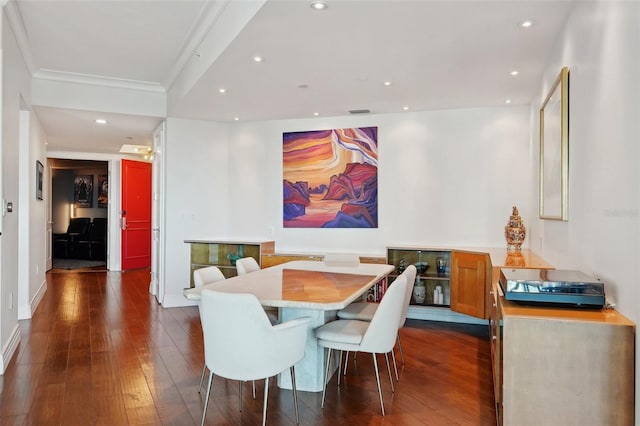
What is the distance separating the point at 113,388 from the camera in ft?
10.1

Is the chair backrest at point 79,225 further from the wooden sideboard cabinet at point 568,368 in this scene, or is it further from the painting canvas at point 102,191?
the wooden sideboard cabinet at point 568,368

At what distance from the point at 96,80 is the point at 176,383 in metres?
3.95

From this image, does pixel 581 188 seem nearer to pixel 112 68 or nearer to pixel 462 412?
pixel 462 412

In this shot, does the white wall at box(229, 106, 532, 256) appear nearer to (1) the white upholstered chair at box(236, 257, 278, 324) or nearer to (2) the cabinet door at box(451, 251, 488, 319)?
(2) the cabinet door at box(451, 251, 488, 319)

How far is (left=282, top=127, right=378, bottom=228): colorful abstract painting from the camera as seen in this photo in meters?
5.61

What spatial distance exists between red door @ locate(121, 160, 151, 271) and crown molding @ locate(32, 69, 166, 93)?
405 centimetres

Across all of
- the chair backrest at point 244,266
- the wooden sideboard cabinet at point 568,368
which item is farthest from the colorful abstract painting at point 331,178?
the wooden sideboard cabinet at point 568,368

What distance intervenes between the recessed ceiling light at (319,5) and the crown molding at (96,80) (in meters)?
3.57

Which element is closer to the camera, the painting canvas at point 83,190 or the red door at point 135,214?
the red door at point 135,214

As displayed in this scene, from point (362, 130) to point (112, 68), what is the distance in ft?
9.65

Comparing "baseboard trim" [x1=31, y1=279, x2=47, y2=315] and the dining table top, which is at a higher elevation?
the dining table top

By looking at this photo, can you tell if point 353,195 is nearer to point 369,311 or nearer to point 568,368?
point 369,311

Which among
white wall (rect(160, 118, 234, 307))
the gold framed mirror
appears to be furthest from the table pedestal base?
white wall (rect(160, 118, 234, 307))

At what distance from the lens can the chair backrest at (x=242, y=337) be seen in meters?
2.26
